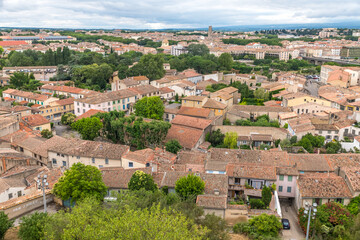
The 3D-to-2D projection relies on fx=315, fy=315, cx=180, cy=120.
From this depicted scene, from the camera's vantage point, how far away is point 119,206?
58.5 feet

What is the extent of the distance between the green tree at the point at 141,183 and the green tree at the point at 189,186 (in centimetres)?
192

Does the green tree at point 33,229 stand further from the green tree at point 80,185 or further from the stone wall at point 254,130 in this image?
the stone wall at point 254,130

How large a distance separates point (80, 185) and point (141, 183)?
4277mm

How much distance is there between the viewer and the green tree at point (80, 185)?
21922mm

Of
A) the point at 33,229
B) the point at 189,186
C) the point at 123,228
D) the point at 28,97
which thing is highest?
the point at 123,228

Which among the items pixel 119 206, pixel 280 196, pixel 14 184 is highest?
pixel 119 206

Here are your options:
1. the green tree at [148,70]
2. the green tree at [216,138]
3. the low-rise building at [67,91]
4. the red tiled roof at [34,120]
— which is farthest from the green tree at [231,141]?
the green tree at [148,70]

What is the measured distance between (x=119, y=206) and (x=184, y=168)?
10.7m

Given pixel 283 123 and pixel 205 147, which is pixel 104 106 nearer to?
pixel 205 147

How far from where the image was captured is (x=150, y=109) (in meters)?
44.1

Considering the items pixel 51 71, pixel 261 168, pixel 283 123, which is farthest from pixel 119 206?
pixel 51 71

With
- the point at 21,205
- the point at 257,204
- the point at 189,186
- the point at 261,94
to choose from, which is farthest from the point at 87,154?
the point at 261,94

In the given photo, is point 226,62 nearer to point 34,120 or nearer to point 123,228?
point 34,120

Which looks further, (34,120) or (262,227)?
(34,120)
